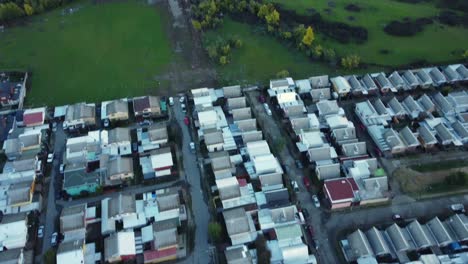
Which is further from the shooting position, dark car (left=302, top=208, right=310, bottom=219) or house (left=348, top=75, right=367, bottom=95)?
house (left=348, top=75, right=367, bottom=95)

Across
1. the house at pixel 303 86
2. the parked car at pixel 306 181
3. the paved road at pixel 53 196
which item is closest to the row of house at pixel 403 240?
the parked car at pixel 306 181

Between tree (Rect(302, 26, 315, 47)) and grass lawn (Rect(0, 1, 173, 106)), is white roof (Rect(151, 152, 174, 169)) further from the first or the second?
tree (Rect(302, 26, 315, 47))

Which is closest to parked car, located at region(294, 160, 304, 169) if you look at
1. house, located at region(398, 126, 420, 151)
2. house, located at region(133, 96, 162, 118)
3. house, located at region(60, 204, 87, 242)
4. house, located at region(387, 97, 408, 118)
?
house, located at region(398, 126, 420, 151)

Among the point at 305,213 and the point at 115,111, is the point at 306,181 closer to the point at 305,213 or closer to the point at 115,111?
the point at 305,213

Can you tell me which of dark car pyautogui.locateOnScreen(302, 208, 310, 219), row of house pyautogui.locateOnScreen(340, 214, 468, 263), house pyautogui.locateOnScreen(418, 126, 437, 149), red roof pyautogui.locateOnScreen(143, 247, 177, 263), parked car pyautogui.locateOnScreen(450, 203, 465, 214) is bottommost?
row of house pyautogui.locateOnScreen(340, 214, 468, 263)

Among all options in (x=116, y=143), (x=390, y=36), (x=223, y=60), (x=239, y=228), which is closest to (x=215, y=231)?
(x=239, y=228)
